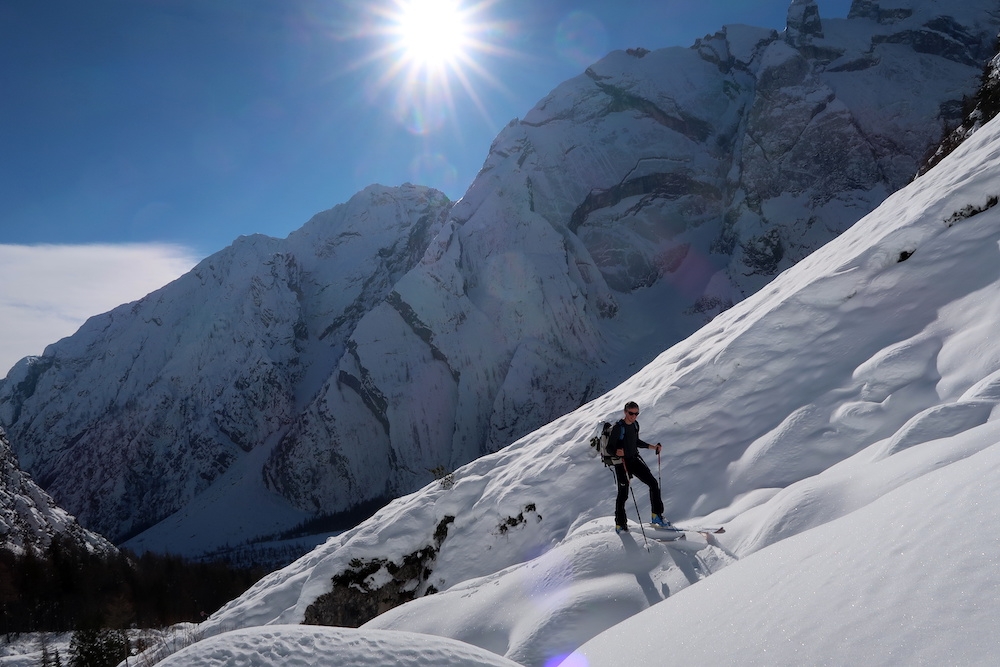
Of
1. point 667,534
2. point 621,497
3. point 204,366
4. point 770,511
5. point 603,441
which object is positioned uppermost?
point 204,366

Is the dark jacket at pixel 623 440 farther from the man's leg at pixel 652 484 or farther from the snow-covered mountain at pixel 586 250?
the snow-covered mountain at pixel 586 250

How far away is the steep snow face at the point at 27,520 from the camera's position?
57.9 metres

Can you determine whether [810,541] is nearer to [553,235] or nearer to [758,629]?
[758,629]

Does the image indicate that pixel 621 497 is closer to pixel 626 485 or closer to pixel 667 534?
pixel 626 485

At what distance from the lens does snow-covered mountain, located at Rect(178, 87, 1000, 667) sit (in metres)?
2.43

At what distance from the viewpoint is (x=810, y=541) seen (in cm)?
343

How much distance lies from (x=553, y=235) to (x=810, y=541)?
93.6 m

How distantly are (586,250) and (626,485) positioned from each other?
96.7 meters

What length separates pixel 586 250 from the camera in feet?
333

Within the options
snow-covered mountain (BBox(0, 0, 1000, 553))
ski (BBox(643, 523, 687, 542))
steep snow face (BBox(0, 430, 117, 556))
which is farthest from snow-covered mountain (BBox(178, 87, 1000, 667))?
snow-covered mountain (BBox(0, 0, 1000, 553))

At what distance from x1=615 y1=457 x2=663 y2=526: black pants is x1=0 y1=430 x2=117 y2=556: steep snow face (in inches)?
2827

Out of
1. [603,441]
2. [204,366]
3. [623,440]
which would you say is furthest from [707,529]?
[204,366]

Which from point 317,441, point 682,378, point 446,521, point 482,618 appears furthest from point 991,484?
point 317,441

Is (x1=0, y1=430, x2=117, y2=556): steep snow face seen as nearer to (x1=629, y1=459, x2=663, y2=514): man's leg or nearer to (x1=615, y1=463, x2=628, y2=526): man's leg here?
(x1=615, y1=463, x2=628, y2=526): man's leg
